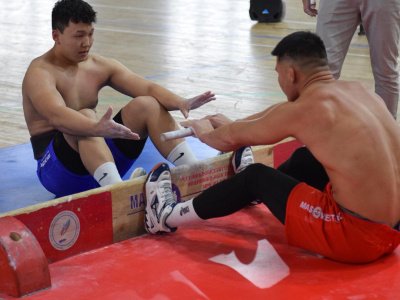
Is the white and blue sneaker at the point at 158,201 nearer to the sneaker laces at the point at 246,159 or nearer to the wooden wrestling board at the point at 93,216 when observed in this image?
the wooden wrestling board at the point at 93,216

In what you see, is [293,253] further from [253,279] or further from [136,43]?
[136,43]

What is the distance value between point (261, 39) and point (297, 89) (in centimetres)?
606

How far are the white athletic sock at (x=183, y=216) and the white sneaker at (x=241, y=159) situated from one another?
22.3 inches

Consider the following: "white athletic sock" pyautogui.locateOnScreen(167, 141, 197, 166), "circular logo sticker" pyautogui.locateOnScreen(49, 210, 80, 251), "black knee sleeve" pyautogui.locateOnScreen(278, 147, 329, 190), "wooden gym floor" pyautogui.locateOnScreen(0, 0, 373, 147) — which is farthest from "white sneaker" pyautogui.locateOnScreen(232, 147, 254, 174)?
"wooden gym floor" pyautogui.locateOnScreen(0, 0, 373, 147)

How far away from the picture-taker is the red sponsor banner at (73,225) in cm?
303

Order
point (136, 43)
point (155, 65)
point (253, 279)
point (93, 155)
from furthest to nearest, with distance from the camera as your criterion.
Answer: point (136, 43), point (155, 65), point (93, 155), point (253, 279)

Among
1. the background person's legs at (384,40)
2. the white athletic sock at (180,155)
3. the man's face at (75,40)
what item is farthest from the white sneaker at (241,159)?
the background person's legs at (384,40)

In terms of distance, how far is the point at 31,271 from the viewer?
2.76m

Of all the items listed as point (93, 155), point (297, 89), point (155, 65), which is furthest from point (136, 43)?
point (297, 89)

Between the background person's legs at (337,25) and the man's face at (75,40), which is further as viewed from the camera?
the background person's legs at (337,25)

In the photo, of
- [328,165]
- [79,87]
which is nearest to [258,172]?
[328,165]

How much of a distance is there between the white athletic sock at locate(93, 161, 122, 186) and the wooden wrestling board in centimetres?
18

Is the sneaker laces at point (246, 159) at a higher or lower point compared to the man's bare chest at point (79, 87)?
lower

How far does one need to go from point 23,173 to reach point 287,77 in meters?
1.82
